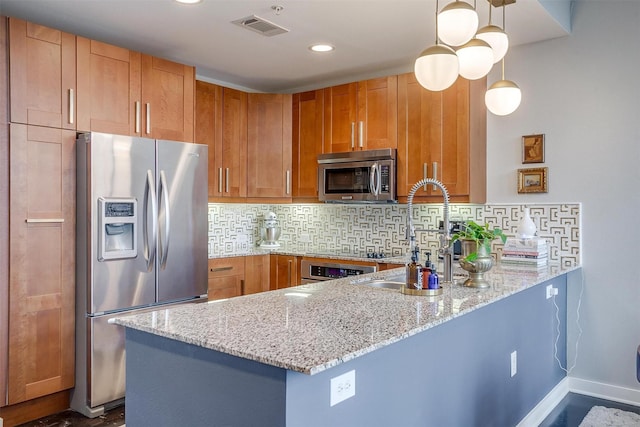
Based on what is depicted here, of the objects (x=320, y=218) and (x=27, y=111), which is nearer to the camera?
(x=27, y=111)

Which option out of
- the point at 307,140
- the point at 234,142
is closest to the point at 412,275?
the point at 307,140

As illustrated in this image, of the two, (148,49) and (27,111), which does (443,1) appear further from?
(27,111)

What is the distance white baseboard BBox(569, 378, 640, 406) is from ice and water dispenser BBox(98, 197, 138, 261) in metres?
3.08

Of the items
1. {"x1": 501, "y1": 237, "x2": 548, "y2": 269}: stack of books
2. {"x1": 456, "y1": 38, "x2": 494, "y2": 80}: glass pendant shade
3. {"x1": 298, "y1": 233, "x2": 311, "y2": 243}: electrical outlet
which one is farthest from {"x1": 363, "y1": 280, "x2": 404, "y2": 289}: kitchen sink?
{"x1": 298, "y1": 233, "x2": 311, "y2": 243}: electrical outlet

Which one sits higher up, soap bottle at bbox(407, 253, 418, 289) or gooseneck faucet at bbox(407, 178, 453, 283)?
gooseneck faucet at bbox(407, 178, 453, 283)

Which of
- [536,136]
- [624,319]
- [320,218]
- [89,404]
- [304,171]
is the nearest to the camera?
[89,404]

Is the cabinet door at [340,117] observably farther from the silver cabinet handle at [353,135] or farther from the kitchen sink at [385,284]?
the kitchen sink at [385,284]

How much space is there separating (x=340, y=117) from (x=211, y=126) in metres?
1.11

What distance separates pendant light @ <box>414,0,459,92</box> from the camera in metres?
1.95

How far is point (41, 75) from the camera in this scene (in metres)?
2.97

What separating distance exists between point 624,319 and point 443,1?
2.31 m

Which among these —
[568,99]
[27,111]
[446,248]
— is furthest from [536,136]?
[27,111]

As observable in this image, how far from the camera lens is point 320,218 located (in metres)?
4.96

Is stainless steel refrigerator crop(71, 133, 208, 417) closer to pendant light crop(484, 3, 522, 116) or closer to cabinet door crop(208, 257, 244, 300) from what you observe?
cabinet door crop(208, 257, 244, 300)
